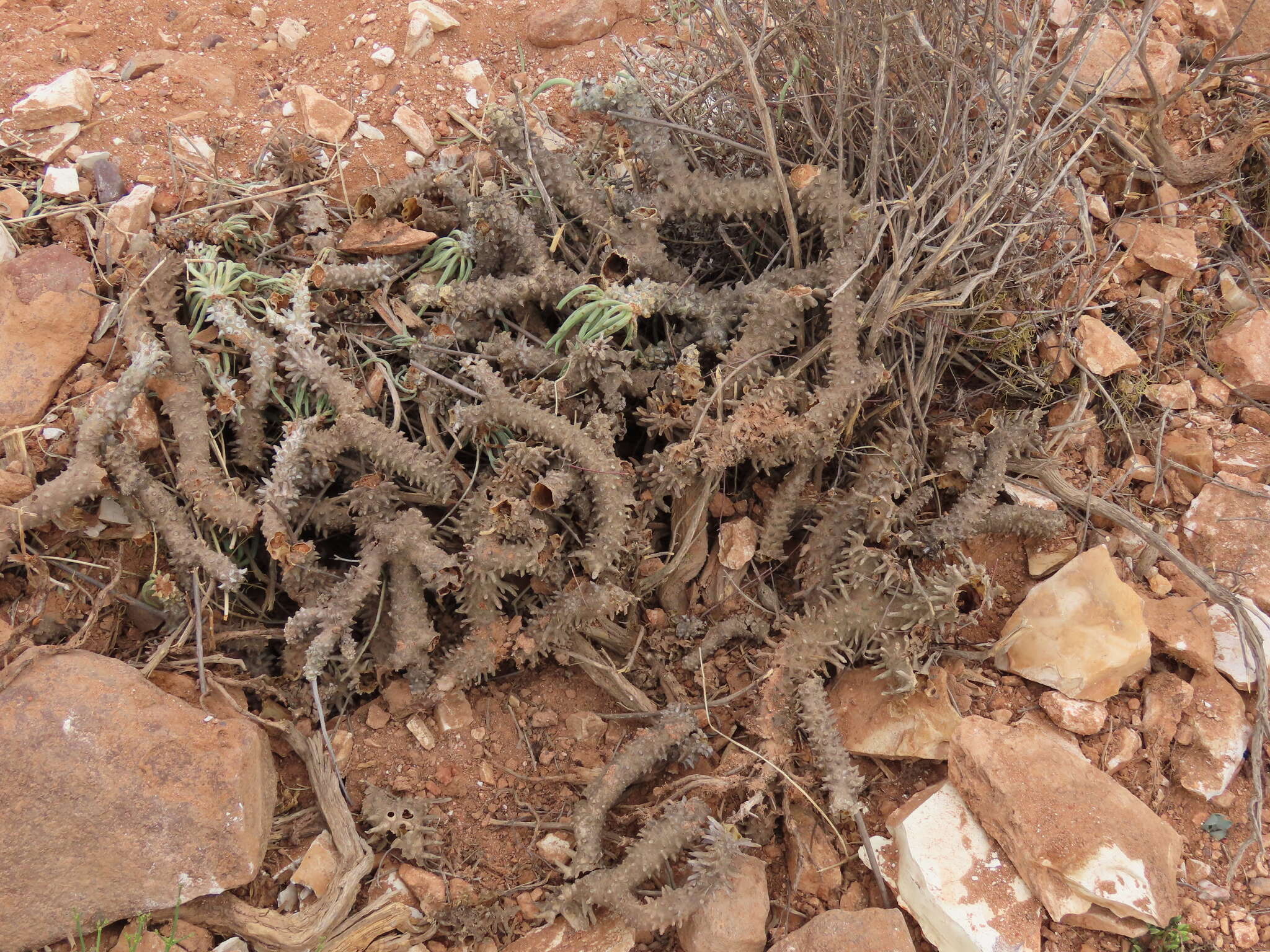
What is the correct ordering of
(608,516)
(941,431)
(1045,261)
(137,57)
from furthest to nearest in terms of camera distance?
1. (137,57)
2. (1045,261)
3. (941,431)
4. (608,516)

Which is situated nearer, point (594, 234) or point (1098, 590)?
point (1098, 590)

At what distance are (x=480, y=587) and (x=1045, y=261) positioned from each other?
1.80 meters

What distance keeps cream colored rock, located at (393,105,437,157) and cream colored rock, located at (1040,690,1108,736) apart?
2198 mm

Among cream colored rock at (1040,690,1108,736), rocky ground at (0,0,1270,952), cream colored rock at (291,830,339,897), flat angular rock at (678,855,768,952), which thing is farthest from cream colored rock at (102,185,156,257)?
cream colored rock at (1040,690,1108,736)

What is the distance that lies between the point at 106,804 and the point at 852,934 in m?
1.47

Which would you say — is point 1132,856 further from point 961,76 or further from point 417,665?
point 961,76

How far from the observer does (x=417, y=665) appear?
198cm

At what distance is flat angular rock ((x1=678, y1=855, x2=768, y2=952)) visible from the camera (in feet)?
5.64

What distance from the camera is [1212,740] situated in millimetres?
1897

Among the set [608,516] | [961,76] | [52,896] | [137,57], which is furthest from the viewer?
[137,57]

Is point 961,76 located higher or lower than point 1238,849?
higher

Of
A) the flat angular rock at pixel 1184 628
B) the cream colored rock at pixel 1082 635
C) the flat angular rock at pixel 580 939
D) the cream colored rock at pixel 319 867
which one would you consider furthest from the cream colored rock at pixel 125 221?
the flat angular rock at pixel 1184 628

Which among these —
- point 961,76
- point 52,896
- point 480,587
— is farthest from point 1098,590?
point 52,896

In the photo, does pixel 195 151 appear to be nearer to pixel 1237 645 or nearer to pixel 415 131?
pixel 415 131
